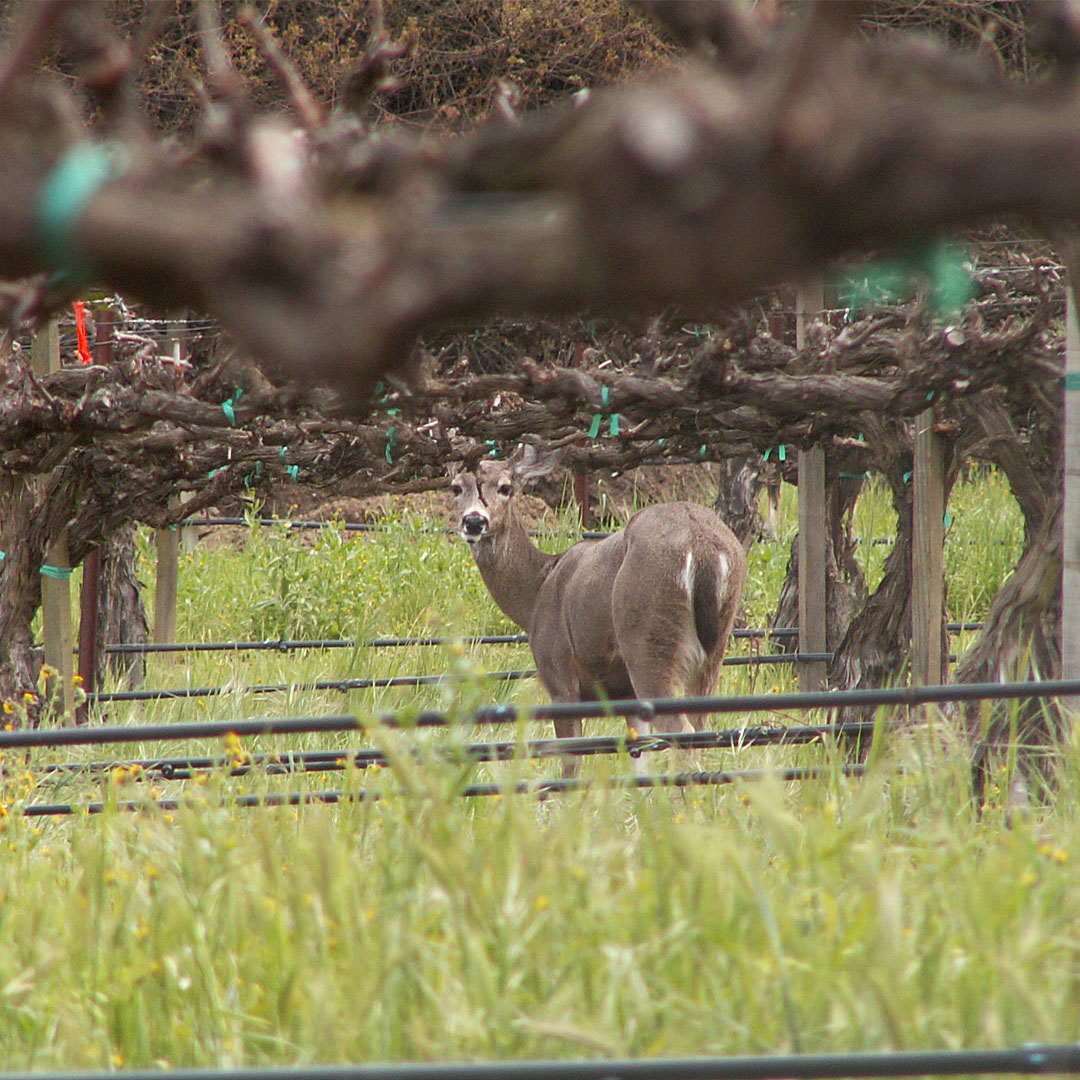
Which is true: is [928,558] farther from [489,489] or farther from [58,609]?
[58,609]

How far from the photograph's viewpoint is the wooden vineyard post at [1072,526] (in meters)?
3.34

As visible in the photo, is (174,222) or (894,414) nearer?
(174,222)

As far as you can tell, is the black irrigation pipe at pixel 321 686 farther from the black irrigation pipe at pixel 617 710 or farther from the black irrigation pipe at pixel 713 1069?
the black irrigation pipe at pixel 713 1069

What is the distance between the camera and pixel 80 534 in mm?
5926

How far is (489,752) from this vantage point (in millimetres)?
2701

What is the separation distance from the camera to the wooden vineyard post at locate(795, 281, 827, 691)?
6.44m

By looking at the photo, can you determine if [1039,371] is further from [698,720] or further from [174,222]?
[174,222]

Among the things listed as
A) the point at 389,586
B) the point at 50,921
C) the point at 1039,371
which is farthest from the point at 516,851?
the point at 389,586

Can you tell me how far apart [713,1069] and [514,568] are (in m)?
5.60

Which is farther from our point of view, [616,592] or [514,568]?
[514,568]

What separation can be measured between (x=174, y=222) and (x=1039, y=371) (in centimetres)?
400

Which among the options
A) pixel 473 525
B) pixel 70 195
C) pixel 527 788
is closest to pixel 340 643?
pixel 473 525

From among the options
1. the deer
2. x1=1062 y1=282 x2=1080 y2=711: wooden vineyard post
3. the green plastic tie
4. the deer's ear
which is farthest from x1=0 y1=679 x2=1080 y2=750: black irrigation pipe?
the deer's ear

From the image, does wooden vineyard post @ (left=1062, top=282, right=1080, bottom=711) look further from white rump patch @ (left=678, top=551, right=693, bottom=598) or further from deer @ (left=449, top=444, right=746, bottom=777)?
white rump patch @ (left=678, top=551, right=693, bottom=598)
